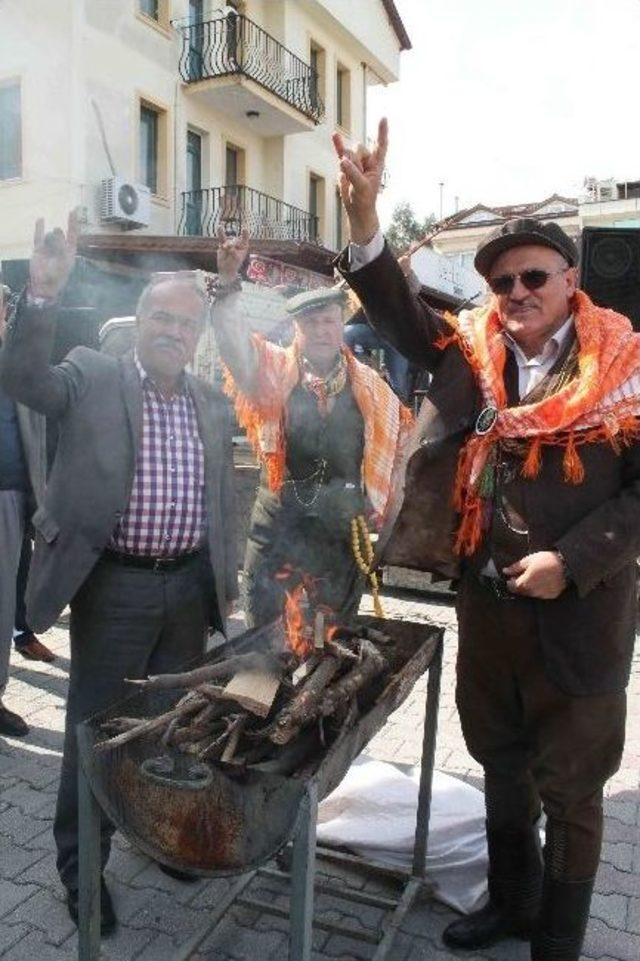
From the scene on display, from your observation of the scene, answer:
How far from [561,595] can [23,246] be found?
8.42 m

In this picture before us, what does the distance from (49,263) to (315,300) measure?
1.53 m

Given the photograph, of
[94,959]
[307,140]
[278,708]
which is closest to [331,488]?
[278,708]

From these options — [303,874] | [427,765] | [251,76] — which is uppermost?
[251,76]

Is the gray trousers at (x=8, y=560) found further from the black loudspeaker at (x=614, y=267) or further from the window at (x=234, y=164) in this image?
the window at (x=234, y=164)

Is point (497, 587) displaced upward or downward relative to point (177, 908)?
upward

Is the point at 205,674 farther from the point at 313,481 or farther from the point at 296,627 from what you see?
the point at 313,481

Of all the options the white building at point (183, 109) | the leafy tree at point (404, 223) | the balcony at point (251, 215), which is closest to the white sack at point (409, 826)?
the white building at point (183, 109)

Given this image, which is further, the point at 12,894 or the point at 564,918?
the point at 12,894

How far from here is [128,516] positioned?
8.57 ft

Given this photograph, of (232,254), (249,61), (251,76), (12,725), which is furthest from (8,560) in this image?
(249,61)

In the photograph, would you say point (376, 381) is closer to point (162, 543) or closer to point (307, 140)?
point (162, 543)

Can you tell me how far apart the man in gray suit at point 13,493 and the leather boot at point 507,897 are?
99.4 inches

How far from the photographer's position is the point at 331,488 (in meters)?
3.59

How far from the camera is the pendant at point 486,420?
229 centimetres
